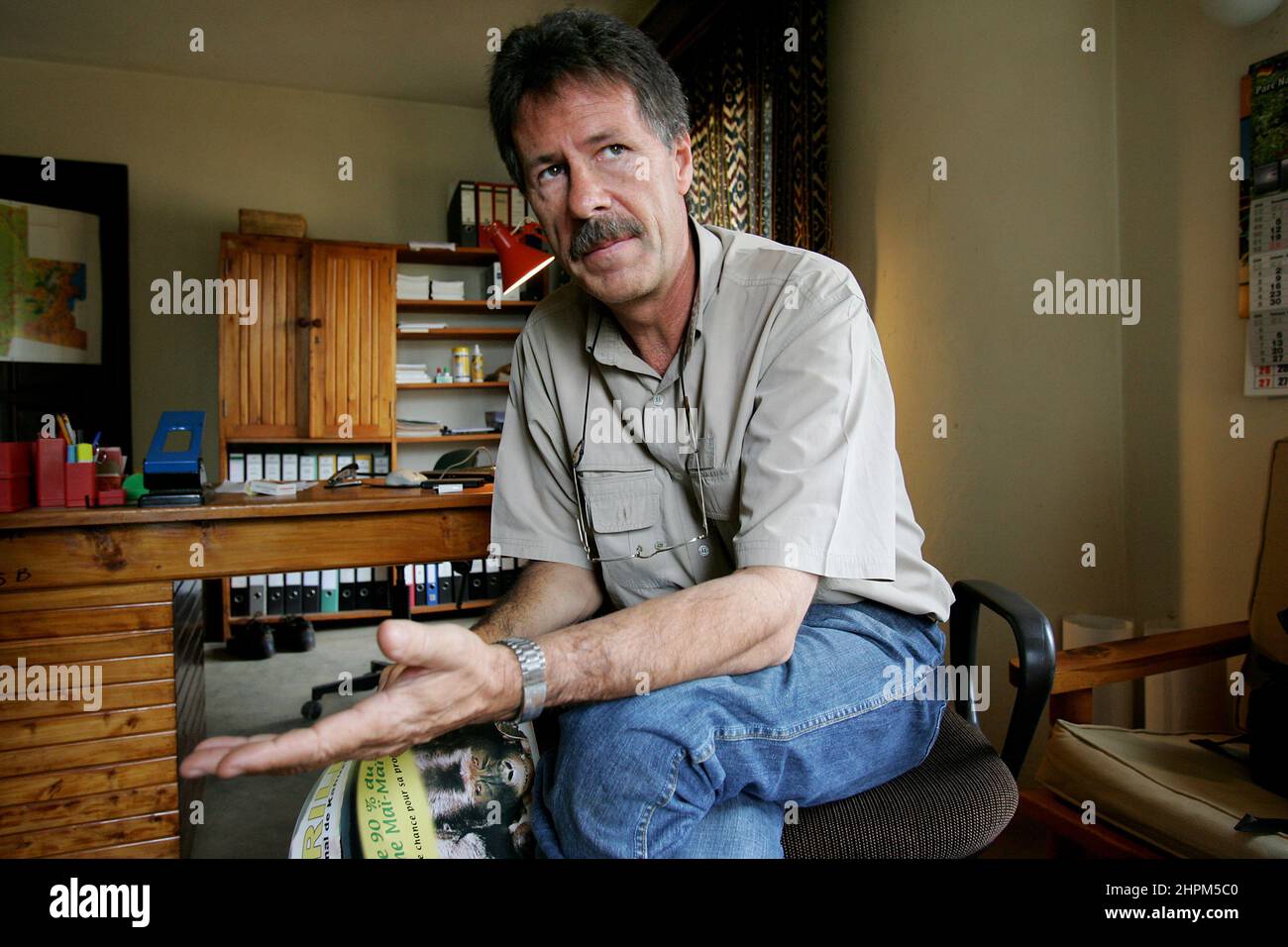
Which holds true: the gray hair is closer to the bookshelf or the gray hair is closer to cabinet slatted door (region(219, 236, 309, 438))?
the bookshelf

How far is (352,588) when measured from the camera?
451cm

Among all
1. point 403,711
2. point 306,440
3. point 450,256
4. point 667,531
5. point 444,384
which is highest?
point 450,256

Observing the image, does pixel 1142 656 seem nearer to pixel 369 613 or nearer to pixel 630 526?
pixel 630 526

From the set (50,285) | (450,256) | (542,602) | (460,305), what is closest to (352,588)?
(460,305)

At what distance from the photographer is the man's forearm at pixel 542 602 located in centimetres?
121

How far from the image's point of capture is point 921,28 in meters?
2.46

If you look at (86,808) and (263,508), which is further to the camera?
(263,508)

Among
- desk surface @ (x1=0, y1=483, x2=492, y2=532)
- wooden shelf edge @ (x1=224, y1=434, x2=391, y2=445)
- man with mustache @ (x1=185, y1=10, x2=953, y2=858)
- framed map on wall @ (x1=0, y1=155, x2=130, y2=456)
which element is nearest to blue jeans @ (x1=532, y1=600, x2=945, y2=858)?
man with mustache @ (x1=185, y1=10, x2=953, y2=858)

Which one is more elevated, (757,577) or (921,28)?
(921,28)

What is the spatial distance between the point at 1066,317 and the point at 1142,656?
1.02 metres
